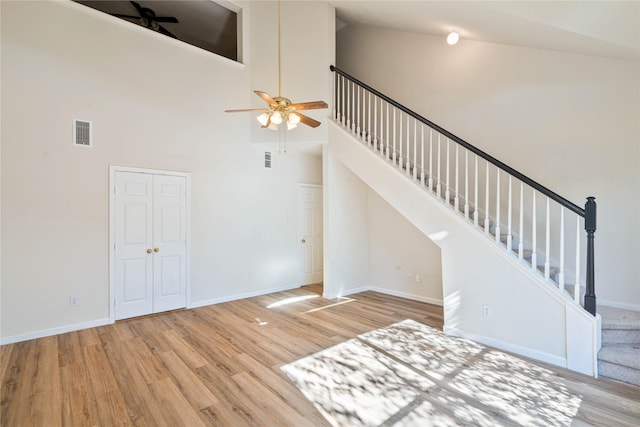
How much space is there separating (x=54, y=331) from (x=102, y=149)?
2439mm

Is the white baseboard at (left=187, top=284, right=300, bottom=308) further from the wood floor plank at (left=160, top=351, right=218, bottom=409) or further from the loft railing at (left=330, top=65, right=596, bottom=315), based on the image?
the loft railing at (left=330, top=65, right=596, bottom=315)

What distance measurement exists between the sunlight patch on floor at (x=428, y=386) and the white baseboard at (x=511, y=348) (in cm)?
11

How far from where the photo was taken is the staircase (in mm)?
2723

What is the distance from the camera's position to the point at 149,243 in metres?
4.62

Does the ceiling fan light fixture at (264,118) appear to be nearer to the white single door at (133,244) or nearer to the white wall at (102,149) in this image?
the white wall at (102,149)

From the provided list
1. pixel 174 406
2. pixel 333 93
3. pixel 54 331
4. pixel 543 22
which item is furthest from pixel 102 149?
pixel 543 22

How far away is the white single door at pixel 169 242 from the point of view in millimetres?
4684

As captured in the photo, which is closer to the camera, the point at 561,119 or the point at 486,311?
the point at 486,311

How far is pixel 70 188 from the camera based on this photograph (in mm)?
3965

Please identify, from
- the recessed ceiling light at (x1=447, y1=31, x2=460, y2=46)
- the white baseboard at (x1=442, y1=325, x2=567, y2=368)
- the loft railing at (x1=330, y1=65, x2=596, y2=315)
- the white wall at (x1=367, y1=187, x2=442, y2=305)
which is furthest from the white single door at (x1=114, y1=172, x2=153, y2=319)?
the recessed ceiling light at (x1=447, y1=31, x2=460, y2=46)

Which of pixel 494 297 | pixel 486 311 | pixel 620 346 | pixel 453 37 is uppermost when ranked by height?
pixel 453 37

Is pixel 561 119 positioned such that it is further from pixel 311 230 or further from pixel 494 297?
pixel 311 230

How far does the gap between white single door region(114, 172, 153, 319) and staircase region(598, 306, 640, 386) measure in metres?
5.56

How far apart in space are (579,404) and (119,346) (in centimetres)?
453
